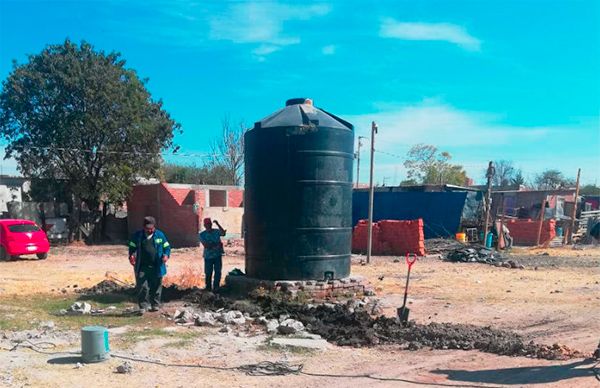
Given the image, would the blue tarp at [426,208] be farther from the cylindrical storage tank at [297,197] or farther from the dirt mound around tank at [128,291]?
the cylindrical storage tank at [297,197]

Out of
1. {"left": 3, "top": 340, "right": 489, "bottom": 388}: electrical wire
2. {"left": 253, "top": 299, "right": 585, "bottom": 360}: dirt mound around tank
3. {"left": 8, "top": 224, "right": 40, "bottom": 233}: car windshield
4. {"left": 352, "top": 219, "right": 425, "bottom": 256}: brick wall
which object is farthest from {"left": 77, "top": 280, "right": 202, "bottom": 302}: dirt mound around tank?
{"left": 352, "top": 219, "right": 425, "bottom": 256}: brick wall

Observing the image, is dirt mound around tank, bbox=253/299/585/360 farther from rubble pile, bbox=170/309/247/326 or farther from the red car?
the red car

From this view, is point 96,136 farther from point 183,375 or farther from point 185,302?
point 183,375

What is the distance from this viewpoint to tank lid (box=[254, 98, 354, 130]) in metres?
10.6

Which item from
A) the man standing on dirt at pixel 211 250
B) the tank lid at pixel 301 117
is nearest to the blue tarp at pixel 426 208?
the tank lid at pixel 301 117

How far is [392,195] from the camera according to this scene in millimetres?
29609

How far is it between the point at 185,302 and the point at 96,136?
20.7 m

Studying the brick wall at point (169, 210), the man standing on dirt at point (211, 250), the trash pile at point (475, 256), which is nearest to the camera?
the man standing on dirt at point (211, 250)

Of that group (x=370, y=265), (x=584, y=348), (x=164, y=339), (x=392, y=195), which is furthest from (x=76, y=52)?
(x=584, y=348)

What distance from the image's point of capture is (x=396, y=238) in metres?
22.8

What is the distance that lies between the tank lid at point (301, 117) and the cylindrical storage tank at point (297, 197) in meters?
0.02

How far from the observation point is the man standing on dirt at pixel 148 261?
9836 mm

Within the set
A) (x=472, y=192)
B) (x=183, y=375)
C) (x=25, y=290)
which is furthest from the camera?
(x=472, y=192)

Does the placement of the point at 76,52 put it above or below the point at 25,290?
above
